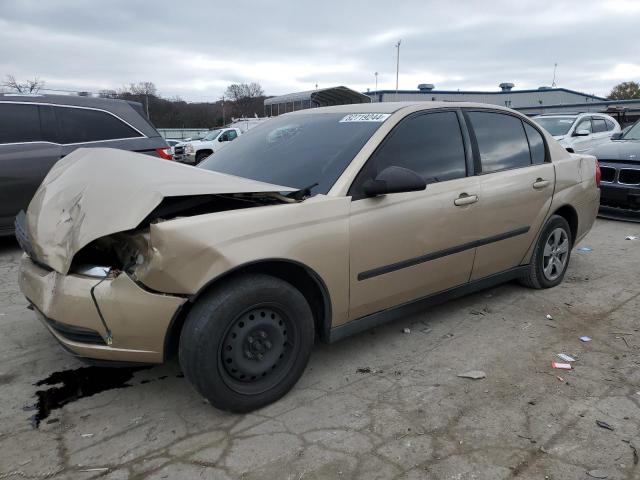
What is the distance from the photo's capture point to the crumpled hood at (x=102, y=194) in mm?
2330

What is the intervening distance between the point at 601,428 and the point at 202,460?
2.04 m

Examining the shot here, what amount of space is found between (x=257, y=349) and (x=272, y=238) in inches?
23.9

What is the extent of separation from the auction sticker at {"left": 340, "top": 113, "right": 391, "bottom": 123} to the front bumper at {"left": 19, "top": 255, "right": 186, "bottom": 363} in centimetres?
177

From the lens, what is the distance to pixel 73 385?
2.94 meters

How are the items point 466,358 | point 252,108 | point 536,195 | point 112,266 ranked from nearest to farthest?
1. point 112,266
2. point 466,358
3. point 536,195
4. point 252,108

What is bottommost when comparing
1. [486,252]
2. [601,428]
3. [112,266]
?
[601,428]

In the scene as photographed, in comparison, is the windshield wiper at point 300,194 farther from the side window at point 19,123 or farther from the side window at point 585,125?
the side window at point 585,125

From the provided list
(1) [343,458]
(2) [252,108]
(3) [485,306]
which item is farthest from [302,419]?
(2) [252,108]

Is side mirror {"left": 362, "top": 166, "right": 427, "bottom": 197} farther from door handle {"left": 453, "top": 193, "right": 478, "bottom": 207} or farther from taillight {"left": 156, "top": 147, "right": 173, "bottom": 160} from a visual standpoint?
taillight {"left": 156, "top": 147, "right": 173, "bottom": 160}

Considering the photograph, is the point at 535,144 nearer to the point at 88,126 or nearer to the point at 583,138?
the point at 88,126

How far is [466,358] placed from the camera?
3299 mm

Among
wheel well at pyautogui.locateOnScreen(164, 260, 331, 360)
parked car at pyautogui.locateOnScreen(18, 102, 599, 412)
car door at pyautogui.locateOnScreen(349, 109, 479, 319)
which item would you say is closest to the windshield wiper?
parked car at pyautogui.locateOnScreen(18, 102, 599, 412)

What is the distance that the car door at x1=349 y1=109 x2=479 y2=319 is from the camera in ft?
9.67

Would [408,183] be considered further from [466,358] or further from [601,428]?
[601,428]
